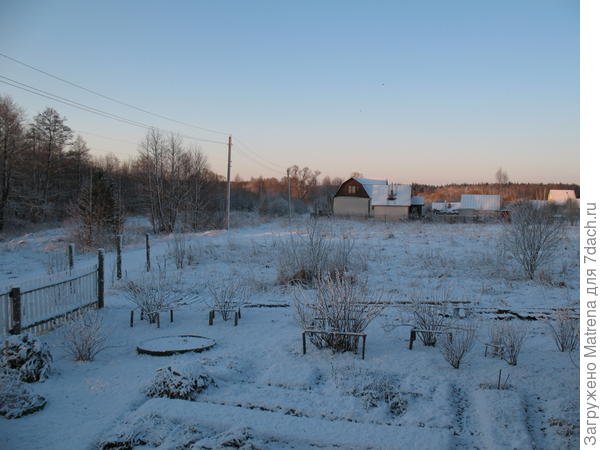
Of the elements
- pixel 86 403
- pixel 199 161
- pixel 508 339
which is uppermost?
pixel 199 161

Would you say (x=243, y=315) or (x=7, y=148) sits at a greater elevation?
(x=7, y=148)

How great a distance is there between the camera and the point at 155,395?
5449mm

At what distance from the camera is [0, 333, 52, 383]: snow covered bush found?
5.88 metres

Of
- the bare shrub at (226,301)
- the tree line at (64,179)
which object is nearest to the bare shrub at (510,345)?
the bare shrub at (226,301)

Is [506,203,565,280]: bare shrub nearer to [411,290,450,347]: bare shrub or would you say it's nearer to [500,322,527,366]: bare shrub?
[411,290,450,347]: bare shrub

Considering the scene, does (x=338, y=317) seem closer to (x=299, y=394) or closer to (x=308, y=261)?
(x=299, y=394)

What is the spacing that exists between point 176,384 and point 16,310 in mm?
3339

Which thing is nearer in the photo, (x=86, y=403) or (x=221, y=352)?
(x=86, y=403)

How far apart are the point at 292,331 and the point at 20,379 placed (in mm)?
4123

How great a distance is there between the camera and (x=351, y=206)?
181 feet

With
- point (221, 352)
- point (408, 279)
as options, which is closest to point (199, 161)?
point (408, 279)

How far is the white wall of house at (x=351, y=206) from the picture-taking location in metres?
54.6

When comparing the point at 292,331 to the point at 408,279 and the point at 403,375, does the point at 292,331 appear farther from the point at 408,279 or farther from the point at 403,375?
the point at 408,279

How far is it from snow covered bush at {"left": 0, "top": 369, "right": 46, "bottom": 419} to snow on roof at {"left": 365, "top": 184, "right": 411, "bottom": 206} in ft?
156
